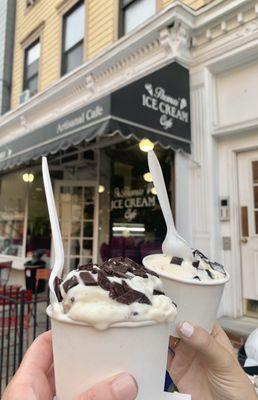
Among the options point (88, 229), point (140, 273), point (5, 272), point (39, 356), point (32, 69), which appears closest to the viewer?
point (140, 273)

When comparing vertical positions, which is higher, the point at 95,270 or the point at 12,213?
the point at 12,213

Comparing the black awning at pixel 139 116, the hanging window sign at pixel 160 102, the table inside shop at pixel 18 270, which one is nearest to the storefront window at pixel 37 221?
the table inside shop at pixel 18 270

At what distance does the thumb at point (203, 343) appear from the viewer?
124cm

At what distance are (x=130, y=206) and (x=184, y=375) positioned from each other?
18.8 ft

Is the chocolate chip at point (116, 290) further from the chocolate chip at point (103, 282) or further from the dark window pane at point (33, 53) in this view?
the dark window pane at point (33, 53)

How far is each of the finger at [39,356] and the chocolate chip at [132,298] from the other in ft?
1.66

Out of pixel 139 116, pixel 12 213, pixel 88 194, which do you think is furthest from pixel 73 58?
pixel 139 116

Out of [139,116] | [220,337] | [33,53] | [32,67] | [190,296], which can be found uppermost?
[33,53]

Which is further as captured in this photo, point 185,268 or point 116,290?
point 185,268

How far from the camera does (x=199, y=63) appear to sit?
18.2 feet

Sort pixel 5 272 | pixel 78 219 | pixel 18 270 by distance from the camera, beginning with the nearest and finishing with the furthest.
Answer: pixel 78 219 → pixel 18 270 → pixel 5 272

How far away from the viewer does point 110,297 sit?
1021 millimetres

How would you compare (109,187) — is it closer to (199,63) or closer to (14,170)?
(199,63)

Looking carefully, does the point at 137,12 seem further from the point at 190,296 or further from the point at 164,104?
the point at 190,296
